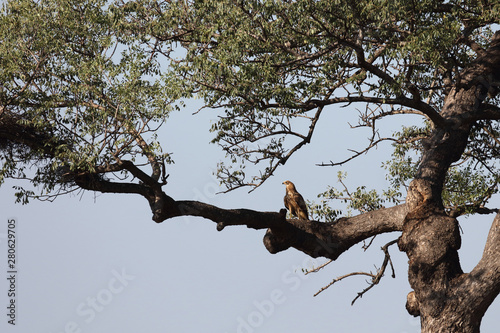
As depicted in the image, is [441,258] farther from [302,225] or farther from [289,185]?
[289,185]

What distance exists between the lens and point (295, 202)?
10.6 m

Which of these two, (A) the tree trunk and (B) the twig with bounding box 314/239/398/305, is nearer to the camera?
(A) the tree trunk

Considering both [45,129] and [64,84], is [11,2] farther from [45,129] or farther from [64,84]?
[45,129]

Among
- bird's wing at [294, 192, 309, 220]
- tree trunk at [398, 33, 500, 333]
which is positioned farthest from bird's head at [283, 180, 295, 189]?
tree trunk at [398, 33, 500, 333]

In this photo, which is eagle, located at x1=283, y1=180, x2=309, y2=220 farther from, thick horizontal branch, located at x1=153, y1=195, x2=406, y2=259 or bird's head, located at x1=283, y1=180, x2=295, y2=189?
thick horizontal branch, located at x1=153, y1=195, x2=406, y2=259

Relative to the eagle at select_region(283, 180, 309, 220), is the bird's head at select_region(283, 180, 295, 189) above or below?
above

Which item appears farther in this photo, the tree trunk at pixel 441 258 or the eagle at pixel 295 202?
the eagle at pixel 295 202

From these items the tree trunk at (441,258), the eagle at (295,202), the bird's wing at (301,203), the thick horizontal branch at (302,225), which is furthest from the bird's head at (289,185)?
the tree trunk at (441,258)

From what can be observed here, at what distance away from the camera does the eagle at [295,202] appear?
1061 centimetres

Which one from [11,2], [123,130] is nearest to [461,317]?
[123,130]

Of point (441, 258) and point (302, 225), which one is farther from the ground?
point (302, 225)

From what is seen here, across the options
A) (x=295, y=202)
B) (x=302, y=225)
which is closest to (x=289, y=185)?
(x=295, y=202)

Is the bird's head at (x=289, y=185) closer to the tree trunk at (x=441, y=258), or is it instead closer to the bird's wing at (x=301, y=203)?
the bird's wing at (x=301, y=203)

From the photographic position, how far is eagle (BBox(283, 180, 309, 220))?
10609mm
